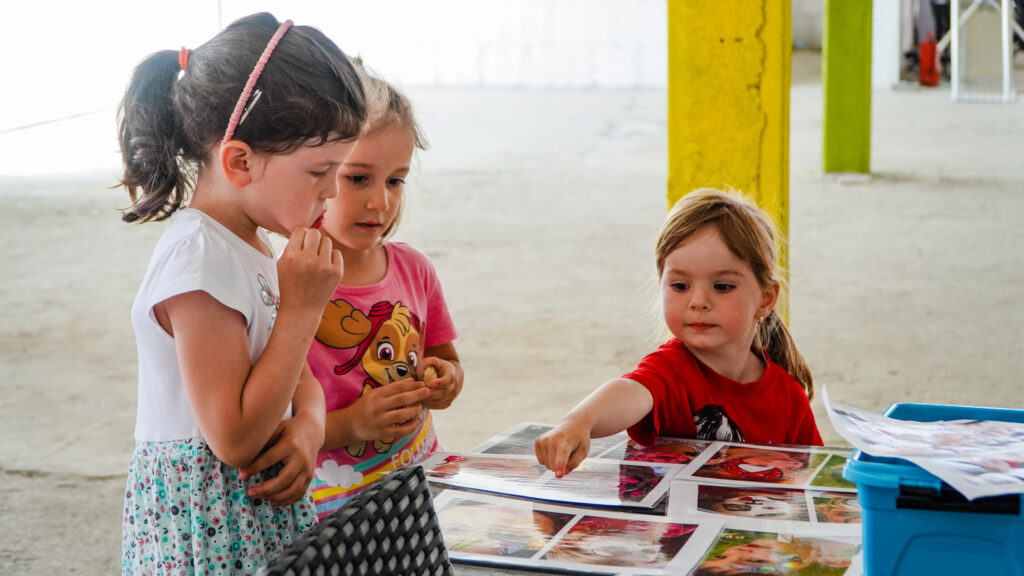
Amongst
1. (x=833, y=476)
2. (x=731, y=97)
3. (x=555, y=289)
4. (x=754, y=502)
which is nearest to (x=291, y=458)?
(x=754, y=502)

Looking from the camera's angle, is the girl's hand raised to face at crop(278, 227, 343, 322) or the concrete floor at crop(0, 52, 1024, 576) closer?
the girl's hand raised to face at crop(278, 227, 343, 322)

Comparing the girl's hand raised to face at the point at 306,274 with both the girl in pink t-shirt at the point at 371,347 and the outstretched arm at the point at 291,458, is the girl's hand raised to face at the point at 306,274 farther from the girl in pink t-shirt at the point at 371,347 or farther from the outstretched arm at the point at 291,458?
the girl in pink t-shirt at the point at 371,347

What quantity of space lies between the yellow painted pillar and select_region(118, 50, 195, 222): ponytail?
1.89 meters

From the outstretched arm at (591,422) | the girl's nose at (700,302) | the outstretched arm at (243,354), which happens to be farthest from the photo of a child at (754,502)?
the outstretched arm at (243,354)

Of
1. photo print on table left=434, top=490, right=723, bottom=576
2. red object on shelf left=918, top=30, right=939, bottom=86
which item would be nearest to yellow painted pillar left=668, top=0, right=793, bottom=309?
photo print on table left=434, top=490, right=723, bottom=576

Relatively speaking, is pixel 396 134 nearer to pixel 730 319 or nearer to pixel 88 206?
pixel 730 319

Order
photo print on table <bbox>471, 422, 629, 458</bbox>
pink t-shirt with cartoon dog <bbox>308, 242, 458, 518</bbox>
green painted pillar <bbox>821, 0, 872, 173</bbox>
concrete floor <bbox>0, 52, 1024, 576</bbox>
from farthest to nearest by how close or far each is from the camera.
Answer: green painted pillar <bbox>821, 0, 872, 173</bbox>, concrete floor <bbox>0, 52, 1024, 576</bbox>, pink t-shirt with cartoon dog <bbox>308, 242, 458, 518</bbox>, photo print on table <bbox>471, 422, 629, 458</bbox>

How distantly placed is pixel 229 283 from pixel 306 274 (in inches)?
3.6

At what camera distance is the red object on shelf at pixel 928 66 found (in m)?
12.9

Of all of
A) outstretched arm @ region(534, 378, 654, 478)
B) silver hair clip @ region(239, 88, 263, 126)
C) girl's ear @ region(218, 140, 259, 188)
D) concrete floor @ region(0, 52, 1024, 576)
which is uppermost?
silver hair clip @ region(239, 88, 263, 126)

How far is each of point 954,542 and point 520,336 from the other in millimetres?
3793

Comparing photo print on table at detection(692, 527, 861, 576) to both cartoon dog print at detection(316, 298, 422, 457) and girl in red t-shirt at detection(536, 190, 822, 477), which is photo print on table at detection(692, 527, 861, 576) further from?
cartoon dog print at detection(316, 298, 422, 457)

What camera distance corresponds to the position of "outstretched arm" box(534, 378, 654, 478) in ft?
5.04

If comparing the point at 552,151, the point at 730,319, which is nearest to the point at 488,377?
the point at 730,319
